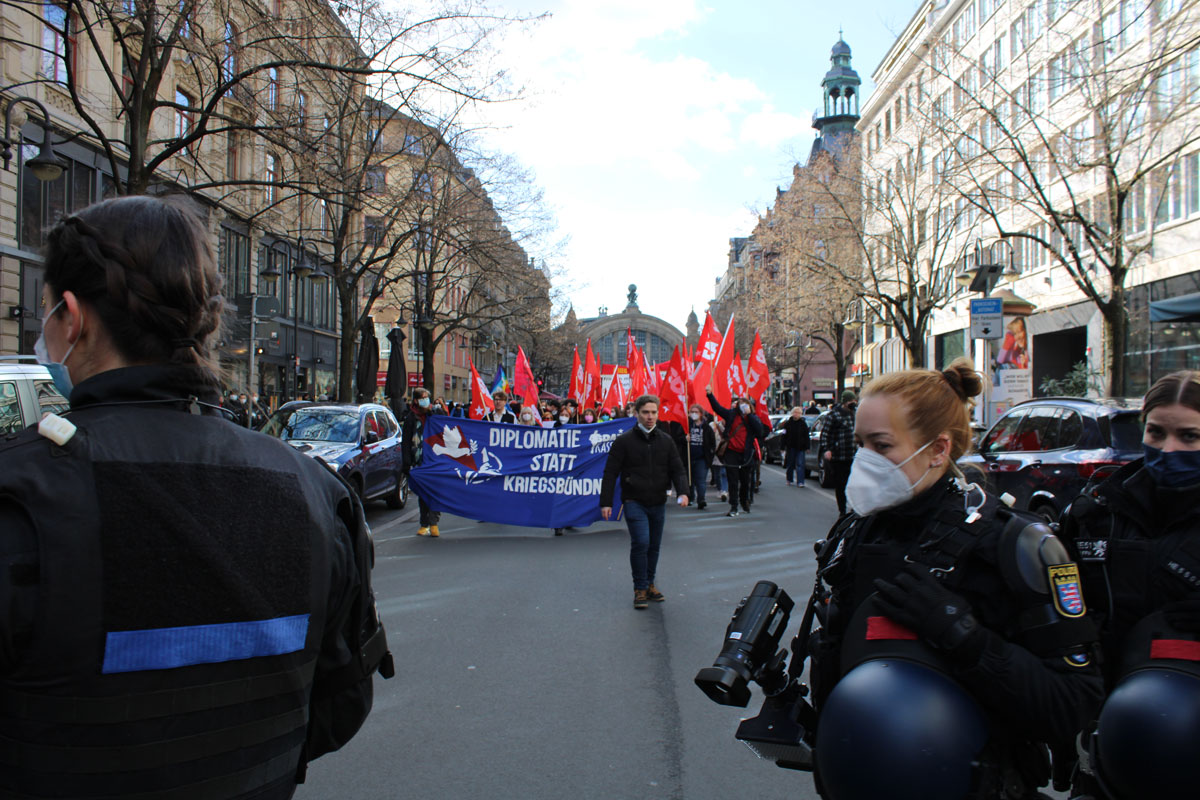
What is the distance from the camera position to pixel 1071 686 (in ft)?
6.19

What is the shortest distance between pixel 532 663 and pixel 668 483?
9.01ft

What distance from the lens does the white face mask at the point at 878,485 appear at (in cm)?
227

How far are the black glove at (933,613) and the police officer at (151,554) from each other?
1164 mm

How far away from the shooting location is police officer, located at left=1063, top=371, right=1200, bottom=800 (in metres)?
2.07

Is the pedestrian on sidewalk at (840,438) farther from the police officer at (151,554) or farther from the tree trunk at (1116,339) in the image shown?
the police officer at (151,554)

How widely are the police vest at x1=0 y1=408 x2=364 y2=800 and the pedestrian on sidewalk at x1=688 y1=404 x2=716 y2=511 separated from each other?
1387 centimetres

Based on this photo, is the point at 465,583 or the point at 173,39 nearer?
the point at 465,583

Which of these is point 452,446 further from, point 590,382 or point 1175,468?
point 590,382

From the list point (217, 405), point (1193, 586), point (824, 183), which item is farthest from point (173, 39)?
point (824, 183)

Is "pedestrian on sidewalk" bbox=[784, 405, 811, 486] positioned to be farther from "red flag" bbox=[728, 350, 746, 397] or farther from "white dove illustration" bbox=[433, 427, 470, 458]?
"white dove illustration" bbox=[433, 427, 470, 458]

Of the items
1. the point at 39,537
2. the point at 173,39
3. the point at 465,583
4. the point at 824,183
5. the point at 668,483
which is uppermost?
the point at 824,183

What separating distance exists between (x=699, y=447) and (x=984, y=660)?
13678 mm

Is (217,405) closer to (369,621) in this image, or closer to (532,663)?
(369,621)

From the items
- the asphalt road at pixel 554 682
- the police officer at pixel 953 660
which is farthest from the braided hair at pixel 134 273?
the asphalt road at pixel 554 682
